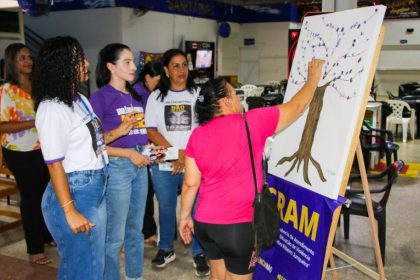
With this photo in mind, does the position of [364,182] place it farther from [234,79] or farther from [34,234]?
[234,79]

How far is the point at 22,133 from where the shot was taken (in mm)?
3145

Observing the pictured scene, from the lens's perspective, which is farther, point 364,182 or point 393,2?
point 393,2

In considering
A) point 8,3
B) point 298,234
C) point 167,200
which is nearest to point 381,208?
point 298,234

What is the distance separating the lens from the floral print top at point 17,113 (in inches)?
123

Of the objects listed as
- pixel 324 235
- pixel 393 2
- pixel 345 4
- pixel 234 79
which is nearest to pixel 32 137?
pixel 324 235

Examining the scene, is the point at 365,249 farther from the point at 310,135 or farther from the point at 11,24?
the point at 11,24

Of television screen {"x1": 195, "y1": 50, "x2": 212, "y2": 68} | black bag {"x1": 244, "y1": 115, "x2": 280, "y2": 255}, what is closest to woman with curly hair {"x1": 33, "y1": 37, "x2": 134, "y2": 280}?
black bag {"x1": 244, "y1": 115, "x2": 280, "y2": 255}

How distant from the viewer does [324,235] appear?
2.17 metres

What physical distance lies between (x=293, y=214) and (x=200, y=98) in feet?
2.94

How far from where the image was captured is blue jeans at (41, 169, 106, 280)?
1.84 m

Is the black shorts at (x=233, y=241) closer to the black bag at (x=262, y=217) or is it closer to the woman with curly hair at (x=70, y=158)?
the black bag at (x=262, y=217)

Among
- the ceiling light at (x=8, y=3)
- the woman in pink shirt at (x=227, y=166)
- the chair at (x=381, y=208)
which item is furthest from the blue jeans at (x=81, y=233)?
the ceiling light at (x=8, y=3)

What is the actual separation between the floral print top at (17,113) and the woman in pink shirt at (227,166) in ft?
5.43

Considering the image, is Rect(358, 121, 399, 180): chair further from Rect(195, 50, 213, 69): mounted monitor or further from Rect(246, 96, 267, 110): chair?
Rect(195, 50, 213, 69): mounted monitor
